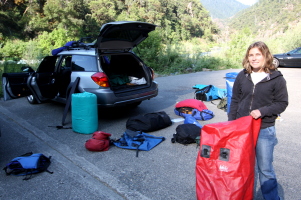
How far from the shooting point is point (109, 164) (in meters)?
3.83

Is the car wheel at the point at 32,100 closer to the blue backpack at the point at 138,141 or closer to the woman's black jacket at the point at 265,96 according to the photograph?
the blue backpack at the point at 138,141

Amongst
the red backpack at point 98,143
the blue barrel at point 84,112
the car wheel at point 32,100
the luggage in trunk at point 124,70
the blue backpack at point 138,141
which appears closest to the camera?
the red backpack at point 98,143

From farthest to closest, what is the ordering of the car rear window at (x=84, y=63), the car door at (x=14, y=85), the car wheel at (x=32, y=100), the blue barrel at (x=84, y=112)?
A: the car wheel at (x=32, y=100) → the car door at (x=14, y=85) → the car rear window at (x=84, y=63) → the blue barrel at (x=84, y=112)

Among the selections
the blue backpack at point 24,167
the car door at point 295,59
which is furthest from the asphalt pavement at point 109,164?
the car door at point 295,59

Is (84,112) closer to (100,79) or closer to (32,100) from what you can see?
(100,79)

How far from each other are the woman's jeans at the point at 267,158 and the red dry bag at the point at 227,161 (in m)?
0.20

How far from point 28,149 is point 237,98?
347 cm

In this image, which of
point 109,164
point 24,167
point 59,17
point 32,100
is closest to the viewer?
point 24,167

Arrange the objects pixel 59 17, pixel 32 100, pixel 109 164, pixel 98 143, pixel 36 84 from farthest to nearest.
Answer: pixel 59 17 < pixel 32 100 < pixel 36 84 < pixel 98 143 < pixel 109 164

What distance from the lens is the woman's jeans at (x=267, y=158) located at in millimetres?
2432

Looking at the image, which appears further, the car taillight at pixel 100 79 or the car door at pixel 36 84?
the car door at pixel 36 84

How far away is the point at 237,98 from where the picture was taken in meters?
2.70

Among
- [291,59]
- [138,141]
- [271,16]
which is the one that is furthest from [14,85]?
[271,16]

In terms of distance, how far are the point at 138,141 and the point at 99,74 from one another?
173 centimetres
